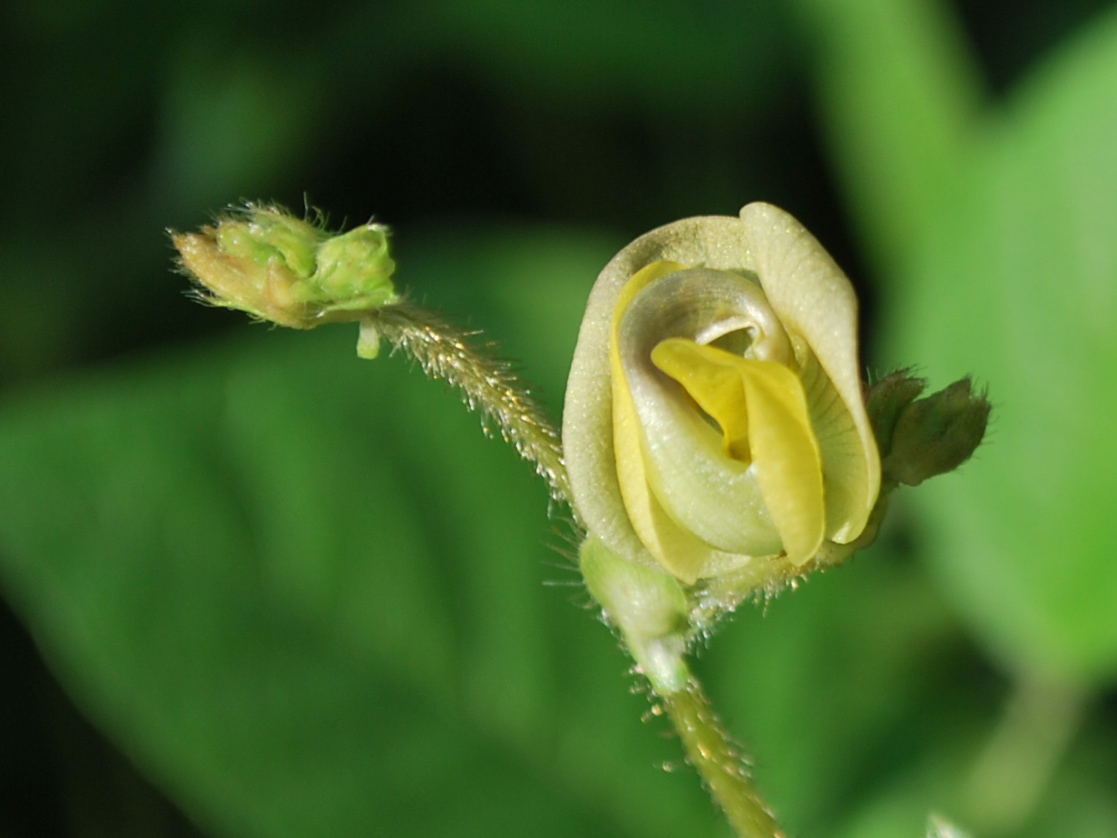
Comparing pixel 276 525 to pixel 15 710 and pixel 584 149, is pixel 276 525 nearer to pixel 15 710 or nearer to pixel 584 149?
pixel 15 710

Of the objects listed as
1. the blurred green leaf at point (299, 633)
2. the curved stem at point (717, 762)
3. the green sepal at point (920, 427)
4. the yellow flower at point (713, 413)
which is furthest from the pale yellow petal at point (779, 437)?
the blurred green leaf at point (299, 633)

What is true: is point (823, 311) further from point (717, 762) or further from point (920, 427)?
point (717, 762)

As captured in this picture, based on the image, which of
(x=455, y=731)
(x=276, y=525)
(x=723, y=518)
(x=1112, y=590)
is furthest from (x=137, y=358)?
(x=723, y=518)

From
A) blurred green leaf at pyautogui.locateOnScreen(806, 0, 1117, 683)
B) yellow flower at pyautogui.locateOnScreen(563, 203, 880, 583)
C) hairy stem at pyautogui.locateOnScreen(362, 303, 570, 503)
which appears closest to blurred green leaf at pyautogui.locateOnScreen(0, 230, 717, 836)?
blurred green leaf at pyautogui.locateOnScreen(806, 0, 1117, 683)

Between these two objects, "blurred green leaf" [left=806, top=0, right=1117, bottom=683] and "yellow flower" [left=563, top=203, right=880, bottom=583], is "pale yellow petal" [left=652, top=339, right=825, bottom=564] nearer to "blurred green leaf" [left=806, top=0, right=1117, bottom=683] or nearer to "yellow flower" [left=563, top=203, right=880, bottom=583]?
"yellow flower" [left=563, top=203, right=880, bottom=583]

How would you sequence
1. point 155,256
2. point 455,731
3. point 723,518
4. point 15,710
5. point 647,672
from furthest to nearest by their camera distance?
point 155,256
point 15,710
point 455,731
point 647,672
point 723,518

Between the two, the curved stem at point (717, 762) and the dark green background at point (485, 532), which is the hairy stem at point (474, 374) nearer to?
the curved stem at point (717, 762)

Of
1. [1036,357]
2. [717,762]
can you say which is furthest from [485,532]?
[717,762]
